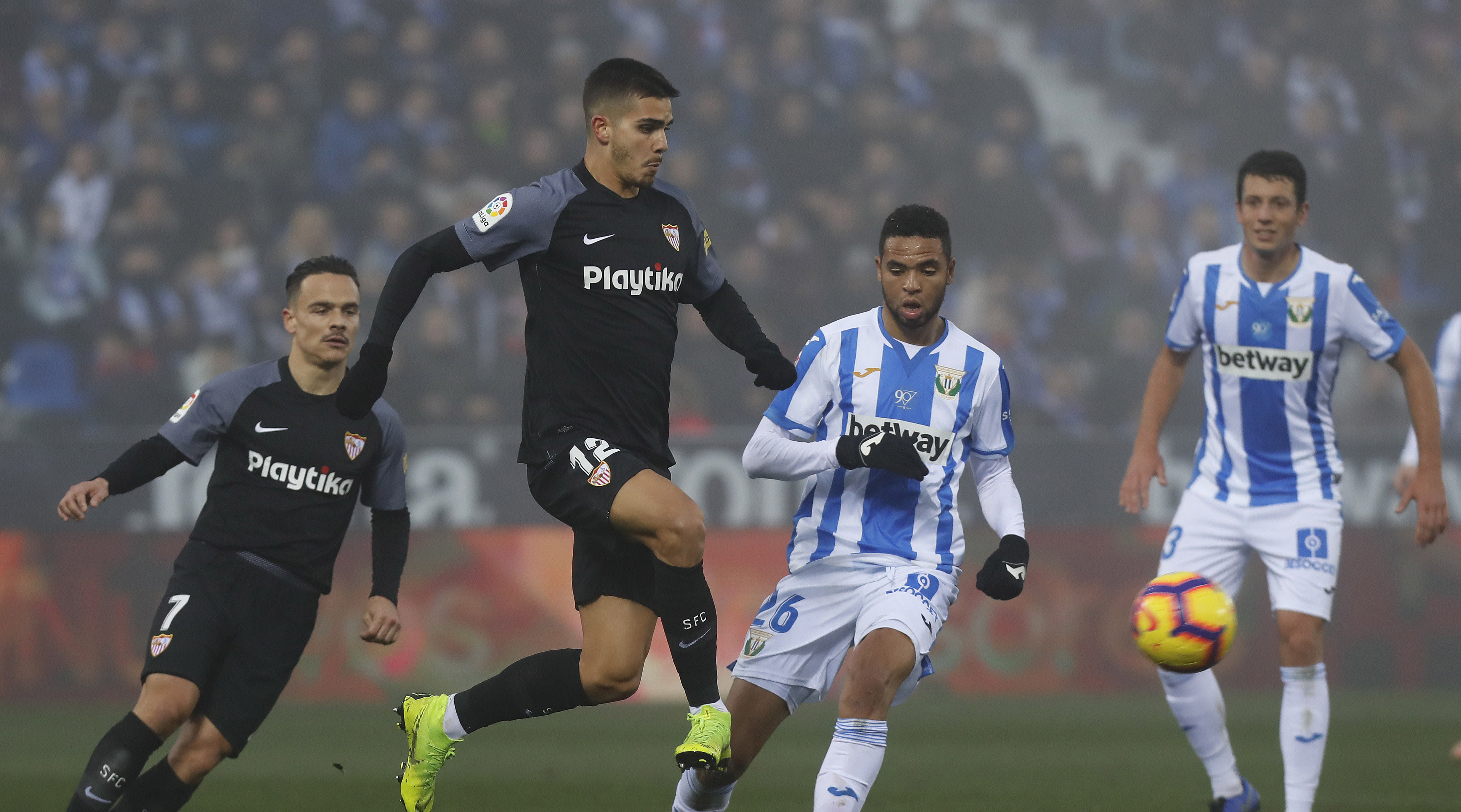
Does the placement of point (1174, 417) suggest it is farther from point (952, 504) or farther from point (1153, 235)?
point (952, 504)

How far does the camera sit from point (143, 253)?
A: 11.2 meters

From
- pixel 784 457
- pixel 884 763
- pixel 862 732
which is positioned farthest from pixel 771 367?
pixel 884 763

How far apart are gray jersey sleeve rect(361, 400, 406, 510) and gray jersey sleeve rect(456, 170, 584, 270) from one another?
0.96 m

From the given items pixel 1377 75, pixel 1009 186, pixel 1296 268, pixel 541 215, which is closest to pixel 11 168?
pixel 1009 186

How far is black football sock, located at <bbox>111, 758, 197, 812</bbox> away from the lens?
14.5 feet

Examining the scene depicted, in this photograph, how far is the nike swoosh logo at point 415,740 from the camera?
449cm

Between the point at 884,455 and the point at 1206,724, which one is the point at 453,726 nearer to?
the point at 884,455

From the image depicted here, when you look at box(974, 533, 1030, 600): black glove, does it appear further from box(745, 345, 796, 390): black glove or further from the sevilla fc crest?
the sevilla fc crest

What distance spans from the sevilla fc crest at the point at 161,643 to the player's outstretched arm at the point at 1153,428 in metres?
3.24

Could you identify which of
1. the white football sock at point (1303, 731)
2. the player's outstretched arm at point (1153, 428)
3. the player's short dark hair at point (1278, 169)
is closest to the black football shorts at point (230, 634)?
the player's outstretched arm at point (1153, 428)

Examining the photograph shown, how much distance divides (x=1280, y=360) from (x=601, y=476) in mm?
2678

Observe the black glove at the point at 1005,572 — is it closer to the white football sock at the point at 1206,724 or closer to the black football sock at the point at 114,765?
the white football sock at the point at 1206,724

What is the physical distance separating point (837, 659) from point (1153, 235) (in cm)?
916

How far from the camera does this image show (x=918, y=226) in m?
4.49
